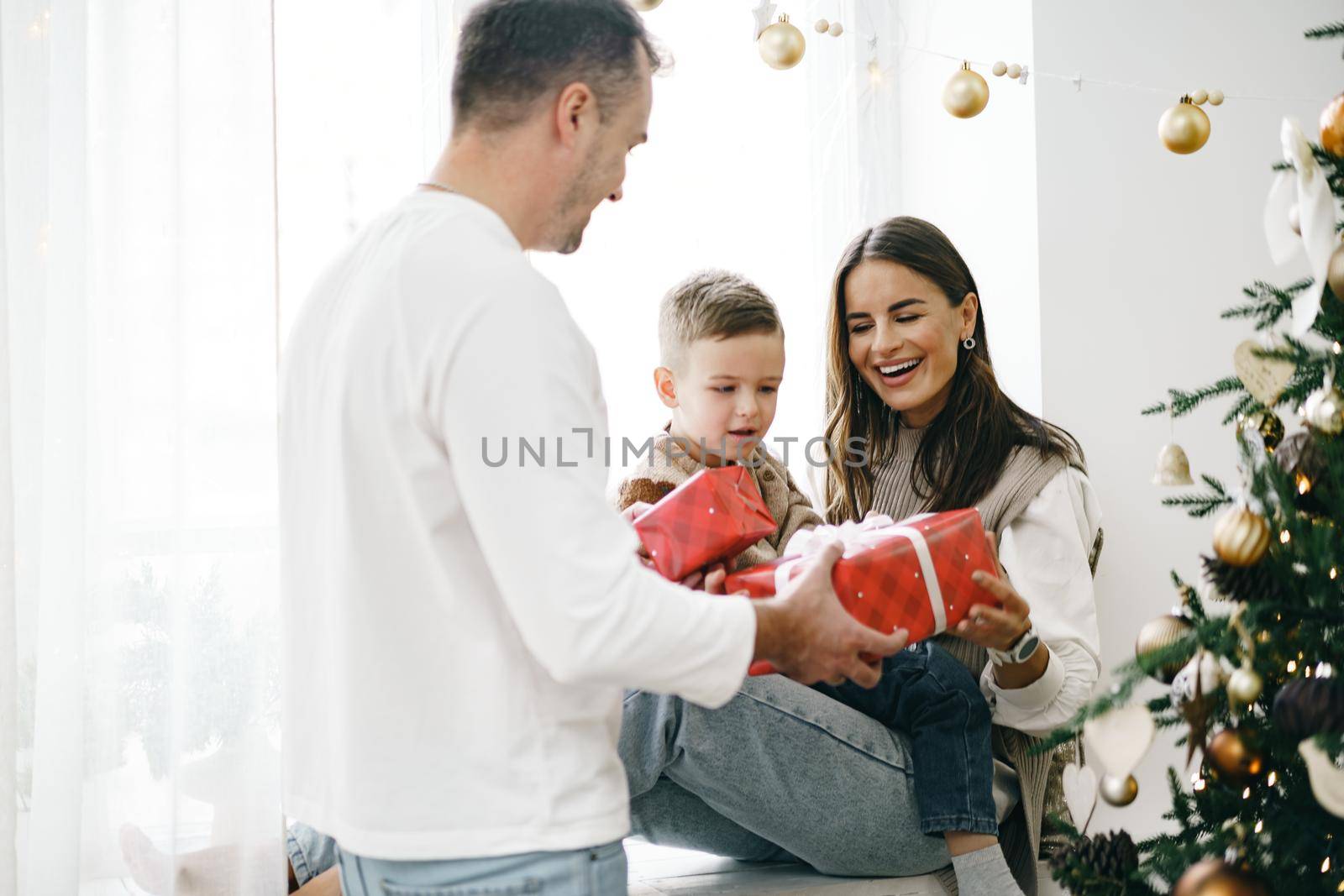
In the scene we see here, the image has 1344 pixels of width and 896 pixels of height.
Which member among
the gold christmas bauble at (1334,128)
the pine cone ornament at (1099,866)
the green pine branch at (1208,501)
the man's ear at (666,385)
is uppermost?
the gold christmas bauble at (1334,128)

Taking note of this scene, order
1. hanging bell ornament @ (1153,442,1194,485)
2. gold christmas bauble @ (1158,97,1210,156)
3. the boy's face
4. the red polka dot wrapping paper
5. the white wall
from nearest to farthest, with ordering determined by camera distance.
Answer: hanging bell ornament @ (1153,442,1194,485), the red polka dot wrapping paper, gold christmas bauble @ (1158,97,1210,156), the boy's face, the white wall

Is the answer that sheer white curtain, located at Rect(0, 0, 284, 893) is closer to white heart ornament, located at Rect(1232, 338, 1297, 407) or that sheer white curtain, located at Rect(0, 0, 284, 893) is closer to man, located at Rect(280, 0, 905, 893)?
man, located at Rect(280, 0, 905, 893)

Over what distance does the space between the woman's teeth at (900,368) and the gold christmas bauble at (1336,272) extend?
3.22 feet

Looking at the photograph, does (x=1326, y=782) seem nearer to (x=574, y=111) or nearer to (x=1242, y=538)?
(x=1242, y=538)

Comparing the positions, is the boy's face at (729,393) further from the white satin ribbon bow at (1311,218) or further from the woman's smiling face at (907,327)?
the white satin ribbon bow at (1311,218)

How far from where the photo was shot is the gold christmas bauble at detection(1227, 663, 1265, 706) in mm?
1043

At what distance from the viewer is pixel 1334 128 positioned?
1101mm

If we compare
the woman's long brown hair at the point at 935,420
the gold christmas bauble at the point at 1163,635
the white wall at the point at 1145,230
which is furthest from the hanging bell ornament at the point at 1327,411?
the white wall at the point at 1145,230

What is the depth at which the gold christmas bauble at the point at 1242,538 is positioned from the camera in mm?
1072

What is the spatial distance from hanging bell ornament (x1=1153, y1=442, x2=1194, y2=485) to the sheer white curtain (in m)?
1.43

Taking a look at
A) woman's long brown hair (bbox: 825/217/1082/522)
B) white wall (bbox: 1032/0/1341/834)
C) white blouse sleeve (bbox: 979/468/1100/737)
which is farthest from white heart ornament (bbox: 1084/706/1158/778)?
white wall (bbox: 1032/0/1341/834)

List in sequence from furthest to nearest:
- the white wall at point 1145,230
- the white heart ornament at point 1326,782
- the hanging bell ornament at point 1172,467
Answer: the white wall at point 1145,230 → the hanging bell ornament at point 1172,467 → the white heart ornament at point 1326,782

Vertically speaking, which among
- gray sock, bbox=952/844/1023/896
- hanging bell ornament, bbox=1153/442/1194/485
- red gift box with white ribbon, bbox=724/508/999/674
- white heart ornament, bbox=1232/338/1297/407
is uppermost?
white heart ornament, bbox=1232/338/1297/407

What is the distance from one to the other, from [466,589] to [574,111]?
494 mm
